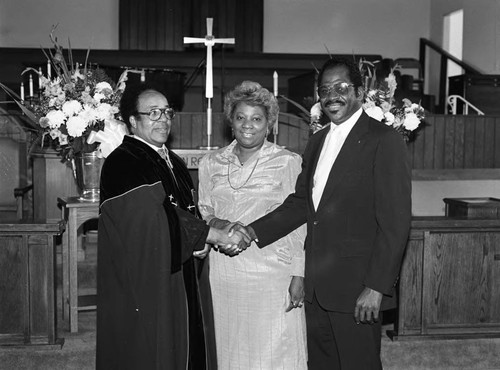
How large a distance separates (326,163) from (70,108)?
5.33 feet

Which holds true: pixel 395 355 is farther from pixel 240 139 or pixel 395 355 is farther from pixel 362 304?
pixel 240 139

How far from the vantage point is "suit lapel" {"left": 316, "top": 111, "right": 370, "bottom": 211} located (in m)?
2.63

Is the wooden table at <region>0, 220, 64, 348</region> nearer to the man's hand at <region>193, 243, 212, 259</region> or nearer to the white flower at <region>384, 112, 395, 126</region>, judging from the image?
the man's hand at <region>193, 243, 212, 259</region>

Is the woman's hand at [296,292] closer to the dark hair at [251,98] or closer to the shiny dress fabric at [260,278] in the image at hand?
the shiny dress fabric at [260,278]

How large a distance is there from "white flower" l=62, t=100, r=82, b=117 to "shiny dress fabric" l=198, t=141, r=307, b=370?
3.70 feet

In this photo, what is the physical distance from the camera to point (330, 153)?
9.02 ft

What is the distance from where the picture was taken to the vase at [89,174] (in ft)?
12.8

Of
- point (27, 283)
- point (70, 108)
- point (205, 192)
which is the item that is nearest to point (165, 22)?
point (70, 108)

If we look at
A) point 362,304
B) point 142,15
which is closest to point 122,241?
point 362,304

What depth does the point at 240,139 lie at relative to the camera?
117 inches

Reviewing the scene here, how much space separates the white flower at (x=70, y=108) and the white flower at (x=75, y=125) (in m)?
0.03

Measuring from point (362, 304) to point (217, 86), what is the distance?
7388 mm

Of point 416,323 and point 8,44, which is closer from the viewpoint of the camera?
point 416,323

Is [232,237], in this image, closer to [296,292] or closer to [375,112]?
[296,292]
